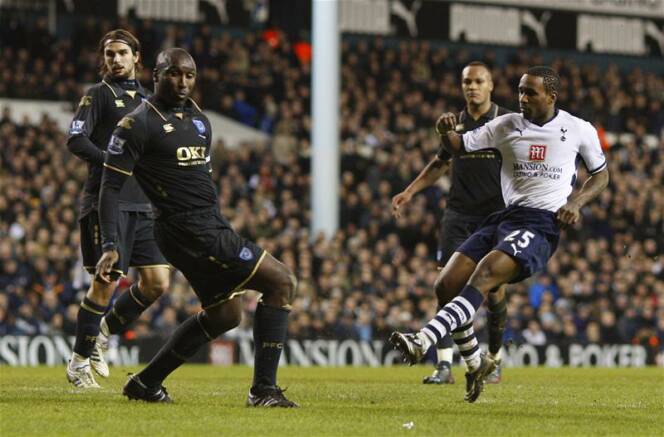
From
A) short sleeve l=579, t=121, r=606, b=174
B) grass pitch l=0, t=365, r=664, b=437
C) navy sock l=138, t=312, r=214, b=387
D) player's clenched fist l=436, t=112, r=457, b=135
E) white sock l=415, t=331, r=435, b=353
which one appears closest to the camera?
grass pitch l=0, t=365, r=664, b=437

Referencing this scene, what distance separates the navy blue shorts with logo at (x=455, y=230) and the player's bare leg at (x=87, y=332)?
320 centimetres

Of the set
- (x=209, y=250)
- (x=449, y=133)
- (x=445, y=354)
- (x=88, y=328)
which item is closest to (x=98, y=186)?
(x=88, y=328)

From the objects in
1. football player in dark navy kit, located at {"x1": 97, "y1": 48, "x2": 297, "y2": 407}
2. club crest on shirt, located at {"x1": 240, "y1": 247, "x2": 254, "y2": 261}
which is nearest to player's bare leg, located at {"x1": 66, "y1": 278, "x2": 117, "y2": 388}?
football player in dark navy kit, located at {"x1": 97, "y1": 48, "x2": 297, "y2": 407}

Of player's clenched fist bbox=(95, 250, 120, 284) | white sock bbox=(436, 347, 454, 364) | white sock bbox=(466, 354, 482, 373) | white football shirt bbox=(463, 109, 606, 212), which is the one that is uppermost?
white football shirt bbox=(463, 109, 606, 212)

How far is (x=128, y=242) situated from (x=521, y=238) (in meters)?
3.22

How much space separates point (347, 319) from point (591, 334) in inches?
158

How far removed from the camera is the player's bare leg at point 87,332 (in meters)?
10.9

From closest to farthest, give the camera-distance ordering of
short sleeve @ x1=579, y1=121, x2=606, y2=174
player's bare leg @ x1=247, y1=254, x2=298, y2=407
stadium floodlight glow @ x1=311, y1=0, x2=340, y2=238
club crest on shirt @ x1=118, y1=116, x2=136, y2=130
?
club crest on shirt @ x1=118, y1=116, x2=136, y2=130, player's bare leg @ x1=247, y1=254, x2=298, y2=407, short sleeve @ x1=579, y1=121, x2=606, y2=174, stadium floodlight glow @ x1=311, y1=0, x2=340, y2=238

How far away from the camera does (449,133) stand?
1003cm

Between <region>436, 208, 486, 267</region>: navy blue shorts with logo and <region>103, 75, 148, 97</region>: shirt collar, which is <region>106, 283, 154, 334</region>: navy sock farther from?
<region>436, 208, 486, 267</region>: navy blue shorts with logo

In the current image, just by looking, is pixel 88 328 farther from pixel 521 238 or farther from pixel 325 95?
pixel 325 95

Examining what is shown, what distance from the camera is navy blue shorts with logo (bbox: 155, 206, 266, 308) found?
8914 millimetres

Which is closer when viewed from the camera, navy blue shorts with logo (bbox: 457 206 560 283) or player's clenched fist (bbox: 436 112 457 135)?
navy blue shorts with logo (bbox: 457 206 560 283)

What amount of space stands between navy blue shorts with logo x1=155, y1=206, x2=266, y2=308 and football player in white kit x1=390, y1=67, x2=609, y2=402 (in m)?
1.50
